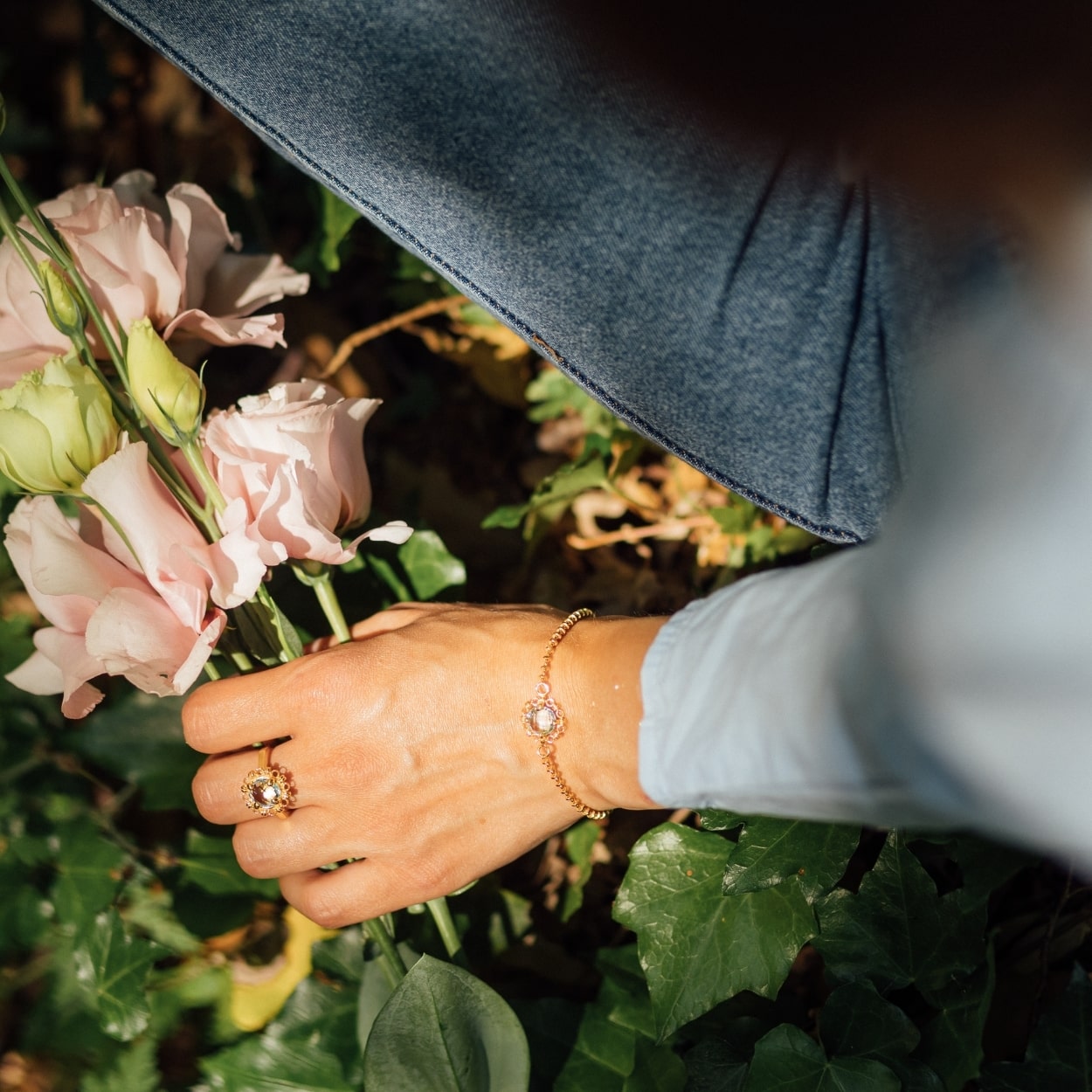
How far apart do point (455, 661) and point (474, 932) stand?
13.4 inches

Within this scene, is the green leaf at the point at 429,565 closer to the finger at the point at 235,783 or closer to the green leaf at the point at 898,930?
the finger at the point at 235,783

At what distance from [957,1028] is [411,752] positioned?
485mm

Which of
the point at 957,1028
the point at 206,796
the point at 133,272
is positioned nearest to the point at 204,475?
the point at 133,272

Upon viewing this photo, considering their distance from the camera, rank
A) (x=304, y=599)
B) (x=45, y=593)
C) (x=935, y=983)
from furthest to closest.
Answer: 1. (x=304, y=599)
2. (x=935, y=983)
3. (x=45, y=593)

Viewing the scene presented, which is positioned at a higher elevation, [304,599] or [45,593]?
[45,593]

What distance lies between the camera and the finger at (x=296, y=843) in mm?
706

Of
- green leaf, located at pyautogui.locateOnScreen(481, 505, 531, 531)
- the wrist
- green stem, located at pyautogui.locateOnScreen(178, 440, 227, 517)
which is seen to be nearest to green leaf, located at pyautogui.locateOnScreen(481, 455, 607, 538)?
green leaf, located at pyautogui.locateOnScreen(481, 505, 531, 531)

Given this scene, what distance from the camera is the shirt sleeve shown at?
0.42 m

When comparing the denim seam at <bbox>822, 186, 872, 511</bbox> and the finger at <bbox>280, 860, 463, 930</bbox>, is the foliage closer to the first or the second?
the finger at <bbox>280, 860, 463, 930</bbox>

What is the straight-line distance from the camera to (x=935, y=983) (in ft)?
2.41

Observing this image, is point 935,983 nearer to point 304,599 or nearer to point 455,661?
point 455,661

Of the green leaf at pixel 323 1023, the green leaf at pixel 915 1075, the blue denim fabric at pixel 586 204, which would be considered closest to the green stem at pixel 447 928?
the green leaf at pixel 323 1023

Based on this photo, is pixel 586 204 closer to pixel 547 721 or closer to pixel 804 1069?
pixel 547 721

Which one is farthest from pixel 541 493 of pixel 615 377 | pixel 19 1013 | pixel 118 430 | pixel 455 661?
pixel 19 1013
